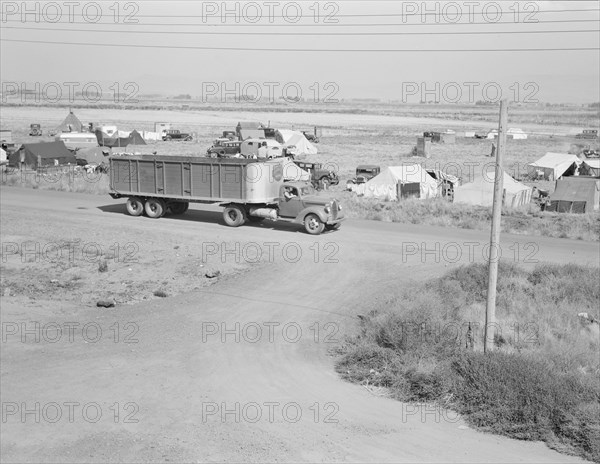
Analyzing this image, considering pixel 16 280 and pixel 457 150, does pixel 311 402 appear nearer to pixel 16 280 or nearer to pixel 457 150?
pixel 16 280

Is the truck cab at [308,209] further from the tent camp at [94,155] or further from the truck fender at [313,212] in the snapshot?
the tent camp at [94,155]

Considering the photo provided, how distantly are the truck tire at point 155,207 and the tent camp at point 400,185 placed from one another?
13.5 meters

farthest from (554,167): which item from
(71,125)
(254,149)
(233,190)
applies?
(71,125)

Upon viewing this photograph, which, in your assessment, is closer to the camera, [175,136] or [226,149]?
[226,149]

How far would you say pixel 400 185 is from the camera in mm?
36812

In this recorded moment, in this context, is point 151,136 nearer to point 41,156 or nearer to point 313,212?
point 41,156

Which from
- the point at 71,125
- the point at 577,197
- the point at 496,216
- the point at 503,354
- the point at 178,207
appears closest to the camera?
the point at 496,216

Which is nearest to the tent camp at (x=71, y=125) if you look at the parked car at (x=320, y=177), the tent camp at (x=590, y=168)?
the parked car at (x=320, y=177)

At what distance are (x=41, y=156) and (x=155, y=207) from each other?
22422mm

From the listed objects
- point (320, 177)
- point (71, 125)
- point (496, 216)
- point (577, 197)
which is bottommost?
point (320, 177)

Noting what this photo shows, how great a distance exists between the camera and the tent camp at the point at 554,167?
4784 cm

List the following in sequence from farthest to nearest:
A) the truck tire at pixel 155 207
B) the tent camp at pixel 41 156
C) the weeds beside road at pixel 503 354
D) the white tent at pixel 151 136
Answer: the white tent at pixel 151 136, the tent camp at pixel 41 156, the truck tire at pixel 155 207, the weeds beside road at pixel 503 354

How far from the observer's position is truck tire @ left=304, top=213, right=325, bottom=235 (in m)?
24.5

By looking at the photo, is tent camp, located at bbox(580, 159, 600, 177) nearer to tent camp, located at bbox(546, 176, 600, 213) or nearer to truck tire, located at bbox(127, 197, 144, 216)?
tent camp, located at bbox(546, 176, 600, 213)
